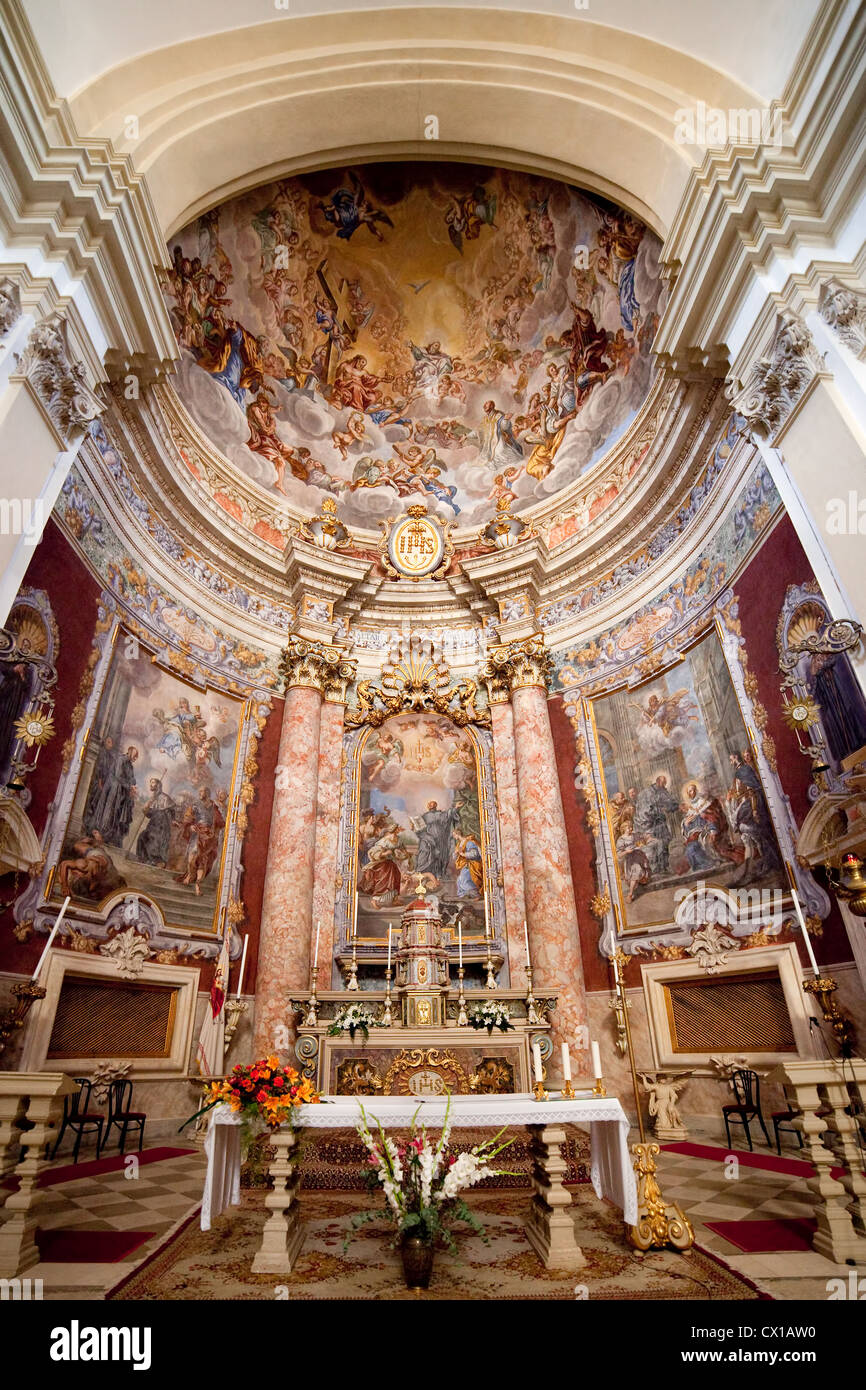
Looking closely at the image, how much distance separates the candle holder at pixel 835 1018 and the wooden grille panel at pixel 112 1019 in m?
7.29

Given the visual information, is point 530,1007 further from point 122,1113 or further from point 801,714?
point 801,714

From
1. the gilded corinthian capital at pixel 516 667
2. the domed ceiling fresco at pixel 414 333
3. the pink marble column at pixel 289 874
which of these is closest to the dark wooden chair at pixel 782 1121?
the pink marble column at pixel 289 874

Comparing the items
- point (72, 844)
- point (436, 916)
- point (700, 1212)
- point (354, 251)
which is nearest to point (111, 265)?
point (72, 844)

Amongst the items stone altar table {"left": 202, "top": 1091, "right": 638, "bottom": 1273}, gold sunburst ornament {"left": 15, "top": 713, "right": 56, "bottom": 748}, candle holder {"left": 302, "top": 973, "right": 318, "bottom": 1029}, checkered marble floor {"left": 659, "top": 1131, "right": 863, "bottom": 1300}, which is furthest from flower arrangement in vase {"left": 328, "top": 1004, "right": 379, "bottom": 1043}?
gold sunburst ornament {"left": 15, "top": 713, "right": 56, "bottom": 748}

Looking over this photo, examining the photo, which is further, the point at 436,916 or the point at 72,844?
the point at 436,916

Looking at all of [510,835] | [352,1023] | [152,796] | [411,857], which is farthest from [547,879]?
[152,796]

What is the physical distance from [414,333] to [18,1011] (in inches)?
508

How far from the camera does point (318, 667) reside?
38.8ft

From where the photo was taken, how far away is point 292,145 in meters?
8.87

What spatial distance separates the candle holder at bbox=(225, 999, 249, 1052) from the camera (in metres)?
9.04

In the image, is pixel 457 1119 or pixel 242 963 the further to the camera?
pixel 242 963

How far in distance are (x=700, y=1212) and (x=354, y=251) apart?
14642mm
